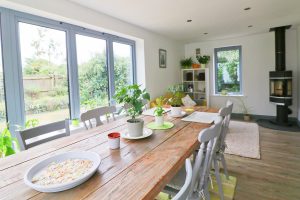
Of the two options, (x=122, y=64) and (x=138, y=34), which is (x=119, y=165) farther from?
(x=138, y=34)

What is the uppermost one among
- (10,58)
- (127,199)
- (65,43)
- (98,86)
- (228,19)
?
(228,19)

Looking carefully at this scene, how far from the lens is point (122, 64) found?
400 centimetres

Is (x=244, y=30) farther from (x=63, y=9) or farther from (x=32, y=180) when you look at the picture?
(x=32, y=180)

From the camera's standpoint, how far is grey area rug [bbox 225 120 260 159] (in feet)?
9.52

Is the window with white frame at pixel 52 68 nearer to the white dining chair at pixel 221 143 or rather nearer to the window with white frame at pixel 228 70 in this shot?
the white dining chair at pixel 221 143

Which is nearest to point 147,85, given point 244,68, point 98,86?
point 98,86

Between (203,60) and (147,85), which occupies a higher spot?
(203,60)

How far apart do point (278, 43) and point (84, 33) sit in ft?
14.1

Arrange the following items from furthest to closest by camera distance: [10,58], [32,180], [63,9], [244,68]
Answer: [244,68] < [63,9] < [10,58] < [32,180]

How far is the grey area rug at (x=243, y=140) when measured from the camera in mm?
2901

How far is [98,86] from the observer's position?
3.44 metres

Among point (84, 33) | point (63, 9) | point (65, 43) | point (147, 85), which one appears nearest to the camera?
point (63, 9)

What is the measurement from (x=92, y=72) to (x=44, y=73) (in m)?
0.85

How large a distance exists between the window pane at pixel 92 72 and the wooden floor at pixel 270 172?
2412mm
